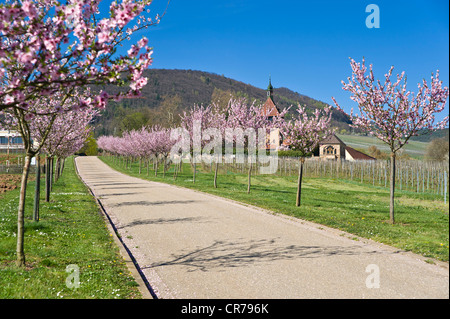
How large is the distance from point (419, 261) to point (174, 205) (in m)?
11.0

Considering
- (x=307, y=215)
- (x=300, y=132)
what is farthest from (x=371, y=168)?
(x=307, y=215)

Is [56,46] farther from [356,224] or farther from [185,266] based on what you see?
[356,224]

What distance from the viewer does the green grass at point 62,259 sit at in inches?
232

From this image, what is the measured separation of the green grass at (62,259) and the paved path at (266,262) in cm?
63

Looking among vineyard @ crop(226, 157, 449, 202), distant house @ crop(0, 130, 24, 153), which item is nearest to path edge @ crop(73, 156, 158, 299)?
vineyard @ crop(226, 157, 449, 202)

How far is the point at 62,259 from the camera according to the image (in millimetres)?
7656

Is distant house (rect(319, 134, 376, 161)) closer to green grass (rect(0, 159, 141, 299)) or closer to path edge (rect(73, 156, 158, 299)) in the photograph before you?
green grass (rect(0, 159, 141, 299))

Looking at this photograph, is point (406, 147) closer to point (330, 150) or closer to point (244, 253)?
point (330, 150)

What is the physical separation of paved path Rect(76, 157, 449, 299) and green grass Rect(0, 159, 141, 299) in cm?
63

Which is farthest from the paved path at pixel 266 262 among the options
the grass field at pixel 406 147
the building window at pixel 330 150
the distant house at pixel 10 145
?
the building window at pixel 330 150

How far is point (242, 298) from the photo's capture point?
5.68 metres

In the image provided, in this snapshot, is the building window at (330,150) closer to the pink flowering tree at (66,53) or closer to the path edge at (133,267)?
the path edge at (133,267)

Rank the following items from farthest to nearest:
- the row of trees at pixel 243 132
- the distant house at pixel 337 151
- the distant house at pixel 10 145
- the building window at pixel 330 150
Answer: the building window at pixel 330 150, the distant house at pixel 337 151, the distant house at pixel 10 145, the row of trees at pixel 243 132

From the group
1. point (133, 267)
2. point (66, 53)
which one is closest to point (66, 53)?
point (66, 53)
